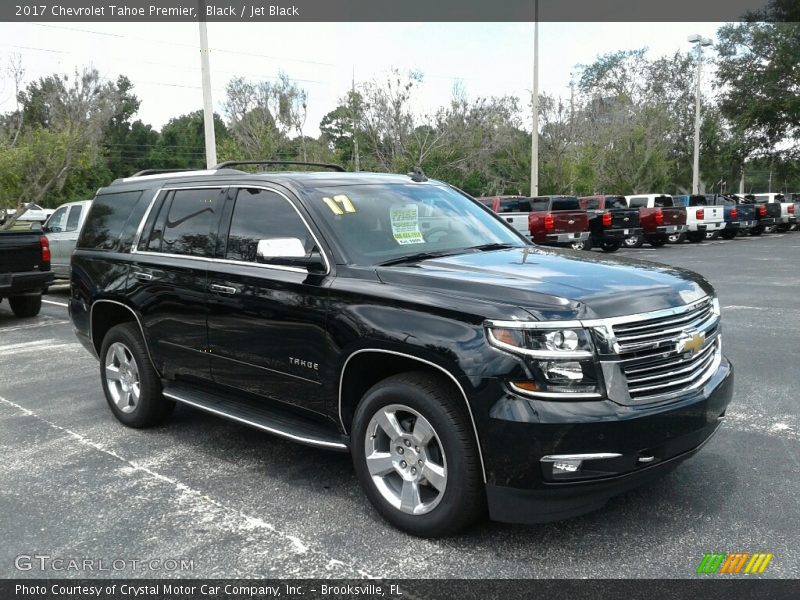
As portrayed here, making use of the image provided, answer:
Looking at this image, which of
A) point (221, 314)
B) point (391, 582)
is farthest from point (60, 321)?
point (391, 582)

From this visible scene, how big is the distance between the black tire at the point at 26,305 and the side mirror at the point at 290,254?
30.5 ft

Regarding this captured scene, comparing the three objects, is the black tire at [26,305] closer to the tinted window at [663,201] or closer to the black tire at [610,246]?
the black tire at [610,246]

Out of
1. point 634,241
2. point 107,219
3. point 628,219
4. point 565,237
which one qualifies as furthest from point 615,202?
point 107,219

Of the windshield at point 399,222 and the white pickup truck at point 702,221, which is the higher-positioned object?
the windshield at point 399,222

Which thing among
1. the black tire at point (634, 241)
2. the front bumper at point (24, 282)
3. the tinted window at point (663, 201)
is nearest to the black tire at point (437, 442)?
the front bumper at point (24, 282)

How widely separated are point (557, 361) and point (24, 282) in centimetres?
1041

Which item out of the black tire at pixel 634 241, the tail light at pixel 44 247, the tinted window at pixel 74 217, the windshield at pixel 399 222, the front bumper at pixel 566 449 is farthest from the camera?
the black tire at pixel 634 241

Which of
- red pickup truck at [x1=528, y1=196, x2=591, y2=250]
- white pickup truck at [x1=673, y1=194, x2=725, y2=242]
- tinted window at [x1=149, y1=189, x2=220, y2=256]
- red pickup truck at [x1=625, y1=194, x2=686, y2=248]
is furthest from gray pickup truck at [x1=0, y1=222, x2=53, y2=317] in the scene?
white pickup truck at [x1=673, y1=194, x2=725, y2=242]

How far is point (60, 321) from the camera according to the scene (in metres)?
11.6

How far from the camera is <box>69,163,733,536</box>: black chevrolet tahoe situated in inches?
130

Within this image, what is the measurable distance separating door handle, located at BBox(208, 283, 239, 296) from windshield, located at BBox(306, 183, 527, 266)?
77 centimetres

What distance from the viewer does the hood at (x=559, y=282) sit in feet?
11.1

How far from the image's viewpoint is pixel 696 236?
27.4 metres

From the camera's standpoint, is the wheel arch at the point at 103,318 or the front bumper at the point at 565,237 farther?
Result: the front bumper at the point at 565,237
